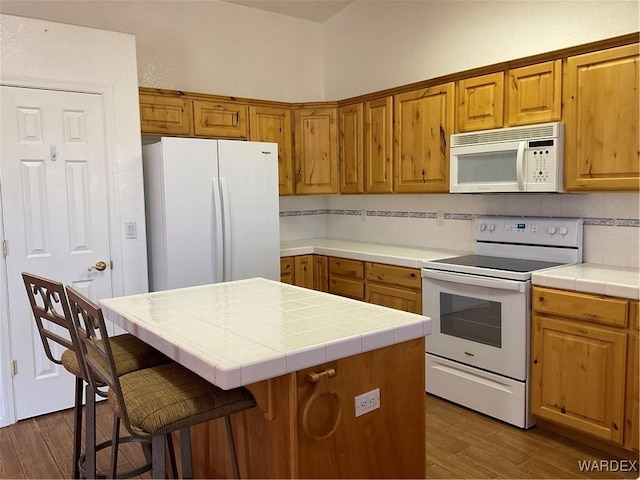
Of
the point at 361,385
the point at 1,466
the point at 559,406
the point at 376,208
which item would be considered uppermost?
the point at 376,208

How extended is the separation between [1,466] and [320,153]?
10.4ft

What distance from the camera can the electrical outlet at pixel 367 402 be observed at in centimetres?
171

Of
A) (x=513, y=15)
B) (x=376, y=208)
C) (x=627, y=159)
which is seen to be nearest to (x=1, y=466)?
(x=376, y=208)

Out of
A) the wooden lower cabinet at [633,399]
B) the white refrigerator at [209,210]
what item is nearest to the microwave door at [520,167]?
the wooden lower cabinet at [633,399]

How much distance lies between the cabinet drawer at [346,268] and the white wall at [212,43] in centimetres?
174

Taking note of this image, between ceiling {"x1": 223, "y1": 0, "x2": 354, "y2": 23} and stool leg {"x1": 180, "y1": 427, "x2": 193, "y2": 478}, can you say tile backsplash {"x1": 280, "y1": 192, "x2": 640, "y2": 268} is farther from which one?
stool leg {"x1": 180, "y1": 427, "x2": 193, "y2": 478}

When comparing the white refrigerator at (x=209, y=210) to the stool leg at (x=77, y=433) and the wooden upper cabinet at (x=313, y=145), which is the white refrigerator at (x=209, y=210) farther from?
the stool leg at (x=77, y=433)

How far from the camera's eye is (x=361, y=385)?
1.71 metres

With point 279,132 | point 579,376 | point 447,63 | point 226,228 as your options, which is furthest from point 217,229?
point 579,376

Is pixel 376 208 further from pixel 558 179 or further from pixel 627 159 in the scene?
pixel 627 159

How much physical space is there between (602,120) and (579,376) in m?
1.35

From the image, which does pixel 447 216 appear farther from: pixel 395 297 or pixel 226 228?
pixel 226 228

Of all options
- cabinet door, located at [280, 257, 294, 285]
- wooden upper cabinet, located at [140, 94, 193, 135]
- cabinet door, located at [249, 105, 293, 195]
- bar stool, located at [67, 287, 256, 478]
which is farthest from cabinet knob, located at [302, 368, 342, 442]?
cabinet door, located at [249, 105, 293, 195]

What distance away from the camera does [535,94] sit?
3049 mm
